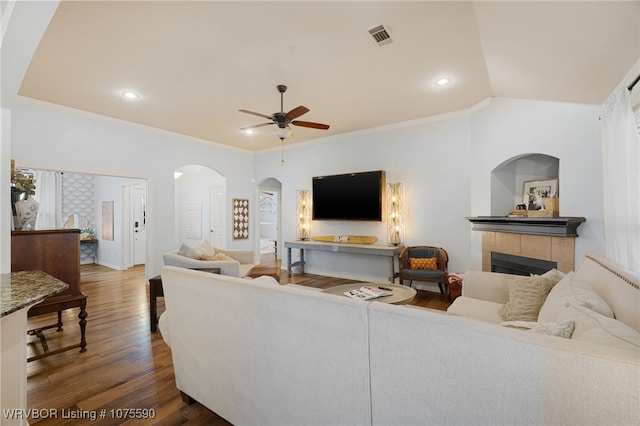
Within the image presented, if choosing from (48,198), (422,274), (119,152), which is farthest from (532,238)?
(48,198)

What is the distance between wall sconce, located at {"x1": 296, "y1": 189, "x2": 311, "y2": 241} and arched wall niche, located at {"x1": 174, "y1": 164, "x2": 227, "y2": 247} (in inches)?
75.4

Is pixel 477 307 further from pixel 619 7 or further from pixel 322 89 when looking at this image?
pixel 322 89

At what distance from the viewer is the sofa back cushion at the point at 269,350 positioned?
117 cm

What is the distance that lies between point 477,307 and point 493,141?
2516 millimetres

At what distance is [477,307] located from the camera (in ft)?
7.73

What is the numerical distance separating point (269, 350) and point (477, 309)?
178 centimetres

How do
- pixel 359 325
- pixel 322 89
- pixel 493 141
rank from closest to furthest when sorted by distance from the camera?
pixel 359 325
pixel 322 89
pixel 493 141

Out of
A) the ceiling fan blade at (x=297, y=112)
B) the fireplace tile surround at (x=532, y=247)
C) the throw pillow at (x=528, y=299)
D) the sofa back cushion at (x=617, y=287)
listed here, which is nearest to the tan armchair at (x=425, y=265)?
the fireplace tile surround at (x=532, y=247)

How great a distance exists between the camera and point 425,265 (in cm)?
441

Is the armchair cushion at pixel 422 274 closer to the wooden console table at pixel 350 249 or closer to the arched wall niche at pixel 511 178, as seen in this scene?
the wooden console table at pixel 350 249

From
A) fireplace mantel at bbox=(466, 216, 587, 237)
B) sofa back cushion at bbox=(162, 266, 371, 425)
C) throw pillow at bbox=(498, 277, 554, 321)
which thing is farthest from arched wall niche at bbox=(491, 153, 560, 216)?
sofa back cushion at bbox=(162, 266, 371, 425)

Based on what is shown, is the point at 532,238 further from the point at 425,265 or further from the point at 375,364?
the point at 375,364

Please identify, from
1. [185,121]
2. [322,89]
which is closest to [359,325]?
[322,89]

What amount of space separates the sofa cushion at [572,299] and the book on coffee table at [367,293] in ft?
4.51
